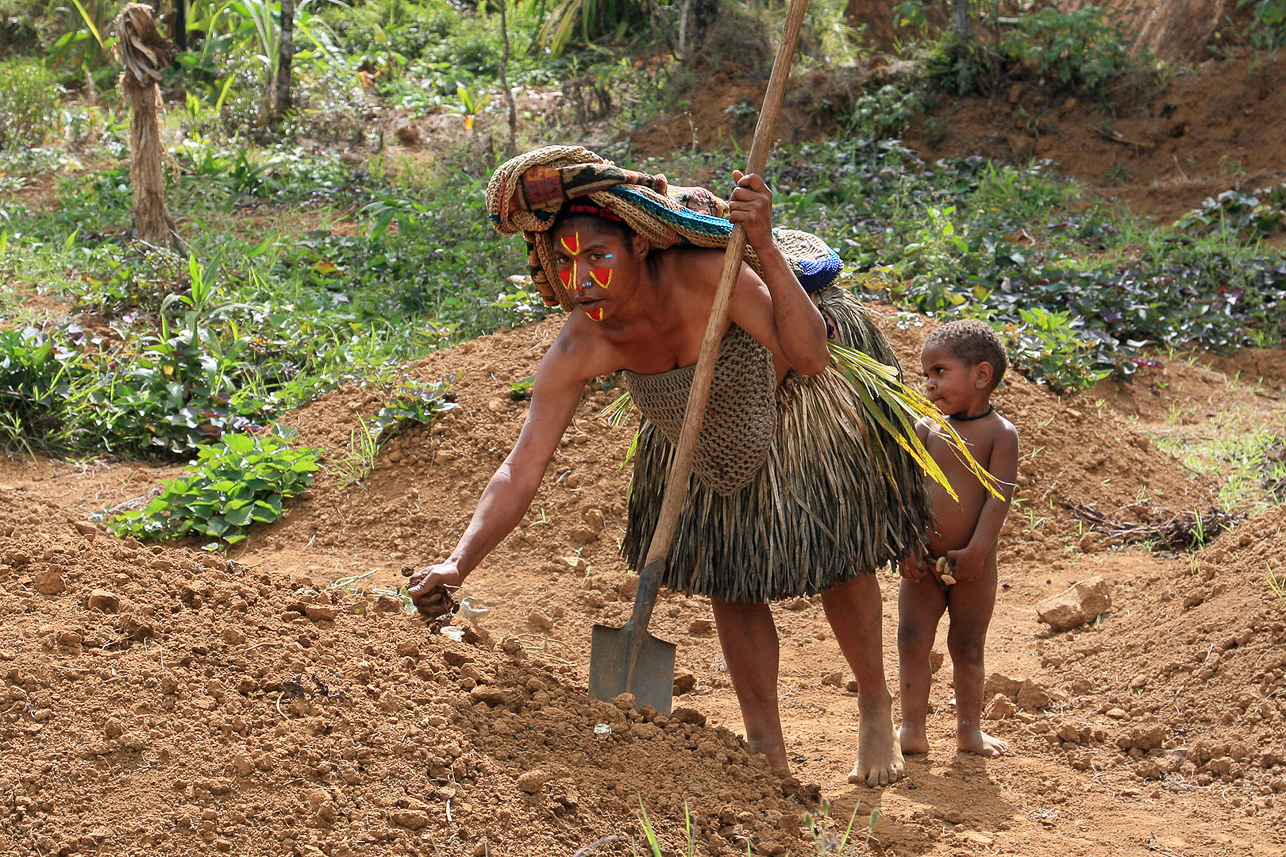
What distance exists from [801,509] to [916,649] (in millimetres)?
631

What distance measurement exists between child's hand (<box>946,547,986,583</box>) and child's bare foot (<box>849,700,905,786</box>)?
0.39 m

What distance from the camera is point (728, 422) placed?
2.67 metres

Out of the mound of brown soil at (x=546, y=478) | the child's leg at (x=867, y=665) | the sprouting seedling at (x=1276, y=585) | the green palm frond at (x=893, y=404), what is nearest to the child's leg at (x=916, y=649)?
the child's leg at (x=867, y=665)

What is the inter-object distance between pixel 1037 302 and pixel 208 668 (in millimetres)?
5202

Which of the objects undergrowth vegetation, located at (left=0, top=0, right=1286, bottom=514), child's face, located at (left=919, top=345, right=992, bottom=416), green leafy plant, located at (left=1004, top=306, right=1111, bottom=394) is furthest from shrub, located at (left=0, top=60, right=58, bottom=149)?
child's face, located at (left=919, top=345, right=992, bottom=416)

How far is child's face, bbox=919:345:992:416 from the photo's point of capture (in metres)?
3.06

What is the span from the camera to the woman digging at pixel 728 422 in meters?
2.44

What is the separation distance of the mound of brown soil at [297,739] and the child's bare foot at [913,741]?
0.76 m

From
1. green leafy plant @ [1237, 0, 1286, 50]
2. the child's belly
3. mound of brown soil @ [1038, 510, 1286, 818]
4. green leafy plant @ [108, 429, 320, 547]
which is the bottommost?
green leafy plant @ [108, 429, 320, 547]

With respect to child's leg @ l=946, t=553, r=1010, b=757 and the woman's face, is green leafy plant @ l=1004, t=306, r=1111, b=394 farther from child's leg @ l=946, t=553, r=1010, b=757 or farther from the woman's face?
the woman's face

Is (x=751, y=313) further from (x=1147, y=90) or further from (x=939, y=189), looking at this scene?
(x=1147, y=90)

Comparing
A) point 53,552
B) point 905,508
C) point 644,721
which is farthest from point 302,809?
point 905,508

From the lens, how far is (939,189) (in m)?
8.43

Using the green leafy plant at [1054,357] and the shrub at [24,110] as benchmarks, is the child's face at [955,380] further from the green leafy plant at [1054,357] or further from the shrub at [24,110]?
the shrub at [24,110]
